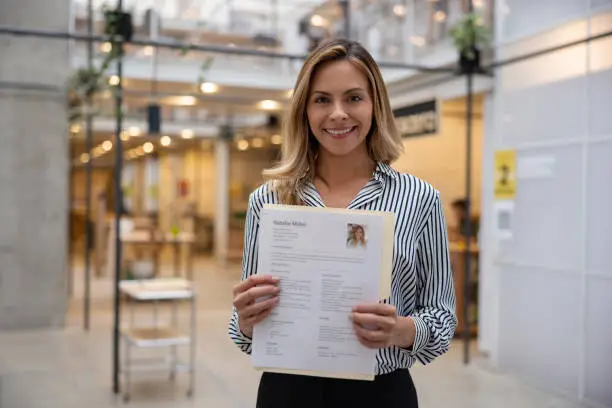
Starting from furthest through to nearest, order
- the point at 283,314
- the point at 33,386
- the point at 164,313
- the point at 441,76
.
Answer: the point at 164,313 < the point at 441,76 < the point at 33,386 < the point at 283,314

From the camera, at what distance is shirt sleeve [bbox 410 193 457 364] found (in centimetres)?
152

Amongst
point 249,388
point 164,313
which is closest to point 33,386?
point 249,388

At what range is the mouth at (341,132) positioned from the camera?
1.50 m

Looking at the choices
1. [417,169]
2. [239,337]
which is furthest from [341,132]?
[417,169]

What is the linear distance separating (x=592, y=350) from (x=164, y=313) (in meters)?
6.20

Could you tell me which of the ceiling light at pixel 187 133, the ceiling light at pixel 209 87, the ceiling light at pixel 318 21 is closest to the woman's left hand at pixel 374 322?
the ceiling light at pixel 209 87

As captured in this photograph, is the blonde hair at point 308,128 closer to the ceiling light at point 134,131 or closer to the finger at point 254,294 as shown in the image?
the finger at point 254,294

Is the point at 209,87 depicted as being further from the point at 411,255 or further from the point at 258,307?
the point at 258,307

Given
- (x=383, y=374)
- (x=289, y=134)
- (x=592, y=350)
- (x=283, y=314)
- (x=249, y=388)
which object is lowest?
(x=249, y=388)

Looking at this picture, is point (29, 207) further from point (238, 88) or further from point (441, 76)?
point (441, 76)

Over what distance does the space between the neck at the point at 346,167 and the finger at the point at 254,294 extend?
0.34m

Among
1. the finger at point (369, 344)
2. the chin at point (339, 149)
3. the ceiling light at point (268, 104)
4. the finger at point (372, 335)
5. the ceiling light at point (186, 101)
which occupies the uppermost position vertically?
the ceiling light at point (186, 101)

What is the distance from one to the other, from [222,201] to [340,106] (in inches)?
662

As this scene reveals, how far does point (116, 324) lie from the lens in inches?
221
